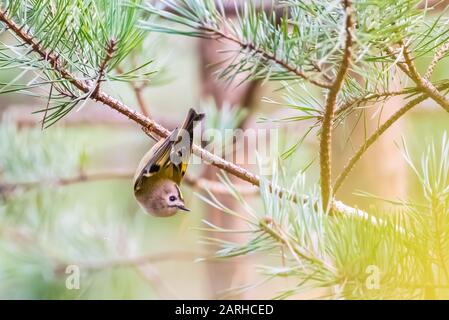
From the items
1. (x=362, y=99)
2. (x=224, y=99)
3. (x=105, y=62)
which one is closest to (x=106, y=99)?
(x=105, y=62)

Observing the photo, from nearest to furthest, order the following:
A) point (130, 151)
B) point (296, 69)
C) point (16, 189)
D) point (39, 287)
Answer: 1. point (296, 69)
2. point (16, 189)
3. point (39, 287)
4. point (130, 151)

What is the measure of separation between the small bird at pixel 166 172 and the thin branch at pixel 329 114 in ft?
0.27

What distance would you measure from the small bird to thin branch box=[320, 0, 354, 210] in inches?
3.3

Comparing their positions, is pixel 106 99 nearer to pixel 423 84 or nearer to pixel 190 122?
pixel 190 122

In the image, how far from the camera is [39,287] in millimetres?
872

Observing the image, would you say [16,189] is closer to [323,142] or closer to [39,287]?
[39,287]

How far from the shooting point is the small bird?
1.23 ft

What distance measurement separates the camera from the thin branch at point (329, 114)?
0.27 m

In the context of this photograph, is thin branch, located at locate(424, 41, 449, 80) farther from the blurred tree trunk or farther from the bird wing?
the blurred tree trunk

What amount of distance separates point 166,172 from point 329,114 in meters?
0.12

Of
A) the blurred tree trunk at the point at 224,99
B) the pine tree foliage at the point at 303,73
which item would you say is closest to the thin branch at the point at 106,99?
the pine tree foliage at the point at 303,73

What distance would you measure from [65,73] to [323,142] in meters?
0.14

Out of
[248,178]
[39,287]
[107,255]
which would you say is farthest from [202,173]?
[248,178]

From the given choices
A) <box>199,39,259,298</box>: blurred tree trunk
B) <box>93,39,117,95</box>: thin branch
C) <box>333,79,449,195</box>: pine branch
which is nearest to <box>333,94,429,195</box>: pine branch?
<box>333,79,449,195</box>: pine branch
